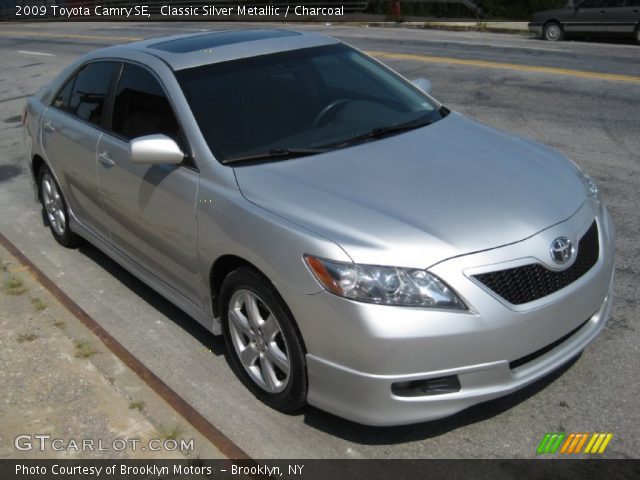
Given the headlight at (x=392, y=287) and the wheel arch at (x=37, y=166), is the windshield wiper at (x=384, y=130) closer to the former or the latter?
the headlight at (x=392, y=287)

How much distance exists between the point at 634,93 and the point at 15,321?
8.75 metres

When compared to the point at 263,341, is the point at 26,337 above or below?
below

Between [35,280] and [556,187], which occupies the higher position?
[556,187]

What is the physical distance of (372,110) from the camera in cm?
470

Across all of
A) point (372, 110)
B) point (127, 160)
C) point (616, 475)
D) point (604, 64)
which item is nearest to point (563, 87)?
point (604, 64)

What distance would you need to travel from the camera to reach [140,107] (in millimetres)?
4781

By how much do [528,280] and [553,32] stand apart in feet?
61.8

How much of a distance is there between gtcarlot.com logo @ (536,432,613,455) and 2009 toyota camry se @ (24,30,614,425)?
31 centimetres

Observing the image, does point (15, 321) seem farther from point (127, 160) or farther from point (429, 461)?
point (429, 461)

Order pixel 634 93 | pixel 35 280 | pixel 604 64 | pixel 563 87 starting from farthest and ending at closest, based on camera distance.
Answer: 1. pixel 604 64
2. pixel 563 87
3. pixel 634 93
4. pixel 35 280

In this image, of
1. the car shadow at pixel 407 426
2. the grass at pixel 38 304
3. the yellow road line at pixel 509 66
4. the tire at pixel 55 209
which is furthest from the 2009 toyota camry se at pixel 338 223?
the yellow road line at pixel 509 66

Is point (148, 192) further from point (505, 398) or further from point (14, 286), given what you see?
point (505, 398)

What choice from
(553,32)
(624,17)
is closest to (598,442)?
(624,17)

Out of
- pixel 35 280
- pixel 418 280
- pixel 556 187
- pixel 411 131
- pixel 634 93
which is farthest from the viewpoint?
pixel 634 93
